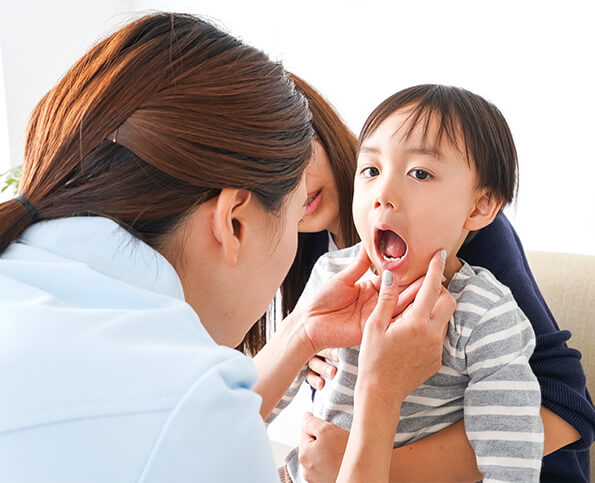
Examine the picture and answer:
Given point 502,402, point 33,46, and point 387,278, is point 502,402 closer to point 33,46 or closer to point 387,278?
point 387,278

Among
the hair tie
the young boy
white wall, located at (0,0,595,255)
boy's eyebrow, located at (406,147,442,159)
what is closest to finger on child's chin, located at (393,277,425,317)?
the young boy

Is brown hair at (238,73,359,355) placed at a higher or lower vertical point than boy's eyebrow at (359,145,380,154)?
lower

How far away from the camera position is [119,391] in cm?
54

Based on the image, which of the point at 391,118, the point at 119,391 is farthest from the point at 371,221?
the point at 119,391

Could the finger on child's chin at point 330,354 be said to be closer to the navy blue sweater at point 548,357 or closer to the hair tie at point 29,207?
the navy blue sweater at point 548,357

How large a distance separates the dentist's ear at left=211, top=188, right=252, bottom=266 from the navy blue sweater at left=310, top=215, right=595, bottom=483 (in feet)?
2.09

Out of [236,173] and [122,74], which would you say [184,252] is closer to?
[236,173]

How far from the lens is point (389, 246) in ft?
3.86

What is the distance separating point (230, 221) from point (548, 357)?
2.38ft

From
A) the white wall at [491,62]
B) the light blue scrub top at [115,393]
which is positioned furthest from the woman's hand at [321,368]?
the white wall at [491,62]

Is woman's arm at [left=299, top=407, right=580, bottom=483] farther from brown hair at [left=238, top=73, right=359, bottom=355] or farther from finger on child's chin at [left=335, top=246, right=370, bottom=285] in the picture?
brown hair at [left=238, top=73, right=359, bottom=355]

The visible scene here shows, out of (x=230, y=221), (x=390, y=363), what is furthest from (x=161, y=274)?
(x=390, y=363)

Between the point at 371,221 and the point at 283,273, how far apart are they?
0.86ft

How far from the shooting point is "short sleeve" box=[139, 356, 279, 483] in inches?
21.2
